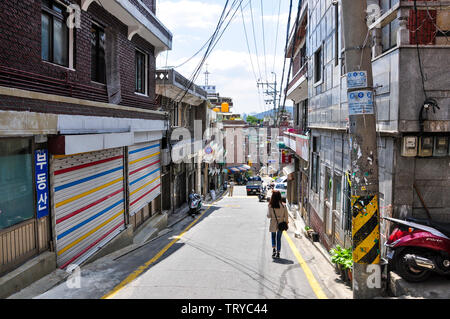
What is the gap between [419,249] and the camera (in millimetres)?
5602

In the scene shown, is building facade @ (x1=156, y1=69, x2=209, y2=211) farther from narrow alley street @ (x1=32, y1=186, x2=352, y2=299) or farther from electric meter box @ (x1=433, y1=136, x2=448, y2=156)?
electric meter box @ (x1=433, y1=136, x2=448, y2=156)

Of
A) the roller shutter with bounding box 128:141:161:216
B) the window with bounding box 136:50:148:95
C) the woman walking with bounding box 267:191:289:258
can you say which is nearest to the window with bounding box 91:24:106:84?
the roller shutter with bounding box 128:141:161:216

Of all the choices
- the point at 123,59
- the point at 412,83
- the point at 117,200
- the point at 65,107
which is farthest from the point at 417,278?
the point at 123,59

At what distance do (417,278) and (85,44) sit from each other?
8.61m

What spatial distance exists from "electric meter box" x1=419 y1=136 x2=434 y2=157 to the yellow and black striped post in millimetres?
1232

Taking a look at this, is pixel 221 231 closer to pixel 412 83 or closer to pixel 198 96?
pixel 412 83

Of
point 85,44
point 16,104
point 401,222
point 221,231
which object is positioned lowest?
point 221,231

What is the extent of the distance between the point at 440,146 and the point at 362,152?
157cm

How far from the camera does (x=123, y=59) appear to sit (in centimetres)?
1204

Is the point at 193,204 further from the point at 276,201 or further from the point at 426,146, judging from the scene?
the point at 426,146

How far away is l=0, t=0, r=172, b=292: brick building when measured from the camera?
20.7 feet

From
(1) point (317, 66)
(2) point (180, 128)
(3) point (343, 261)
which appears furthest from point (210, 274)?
(2) point (180, 128)

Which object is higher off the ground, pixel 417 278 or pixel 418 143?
pixel 418 143
